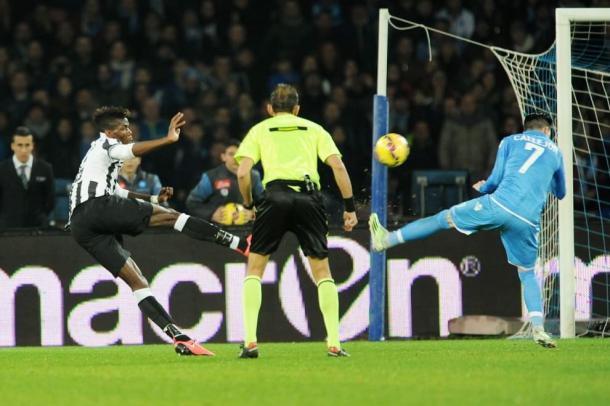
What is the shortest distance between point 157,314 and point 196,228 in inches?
31.3

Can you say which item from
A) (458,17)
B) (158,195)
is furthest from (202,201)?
(458,17)

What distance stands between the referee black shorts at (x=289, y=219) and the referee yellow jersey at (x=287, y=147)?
124 millimetres

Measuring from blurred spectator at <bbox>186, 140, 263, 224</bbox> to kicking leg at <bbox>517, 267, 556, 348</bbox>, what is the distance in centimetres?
442

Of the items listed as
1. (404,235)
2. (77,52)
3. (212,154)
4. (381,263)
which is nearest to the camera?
(404,235)

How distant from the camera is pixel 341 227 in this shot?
554 inches

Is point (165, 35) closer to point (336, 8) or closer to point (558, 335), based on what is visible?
point (336, 8)

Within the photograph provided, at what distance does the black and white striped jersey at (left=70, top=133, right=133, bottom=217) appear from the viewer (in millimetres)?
10672

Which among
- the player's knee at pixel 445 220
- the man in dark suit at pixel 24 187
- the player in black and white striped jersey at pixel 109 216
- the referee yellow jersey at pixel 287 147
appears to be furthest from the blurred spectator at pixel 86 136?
the referee yellow jersey at pixel 287 147

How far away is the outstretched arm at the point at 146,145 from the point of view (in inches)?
387

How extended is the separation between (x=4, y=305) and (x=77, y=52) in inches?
231

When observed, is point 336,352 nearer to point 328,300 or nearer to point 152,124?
point 328,300

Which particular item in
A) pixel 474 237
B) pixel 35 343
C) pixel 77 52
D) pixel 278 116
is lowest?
pixel 35 343

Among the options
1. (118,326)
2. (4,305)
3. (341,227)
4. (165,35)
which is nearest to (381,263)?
(341,227)

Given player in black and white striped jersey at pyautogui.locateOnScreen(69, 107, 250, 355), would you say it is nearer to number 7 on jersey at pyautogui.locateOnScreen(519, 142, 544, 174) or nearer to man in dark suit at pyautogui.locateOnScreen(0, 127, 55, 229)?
number 7 on jersey at pyautogui.locateOnScreen(519, 142, 544, 174)
